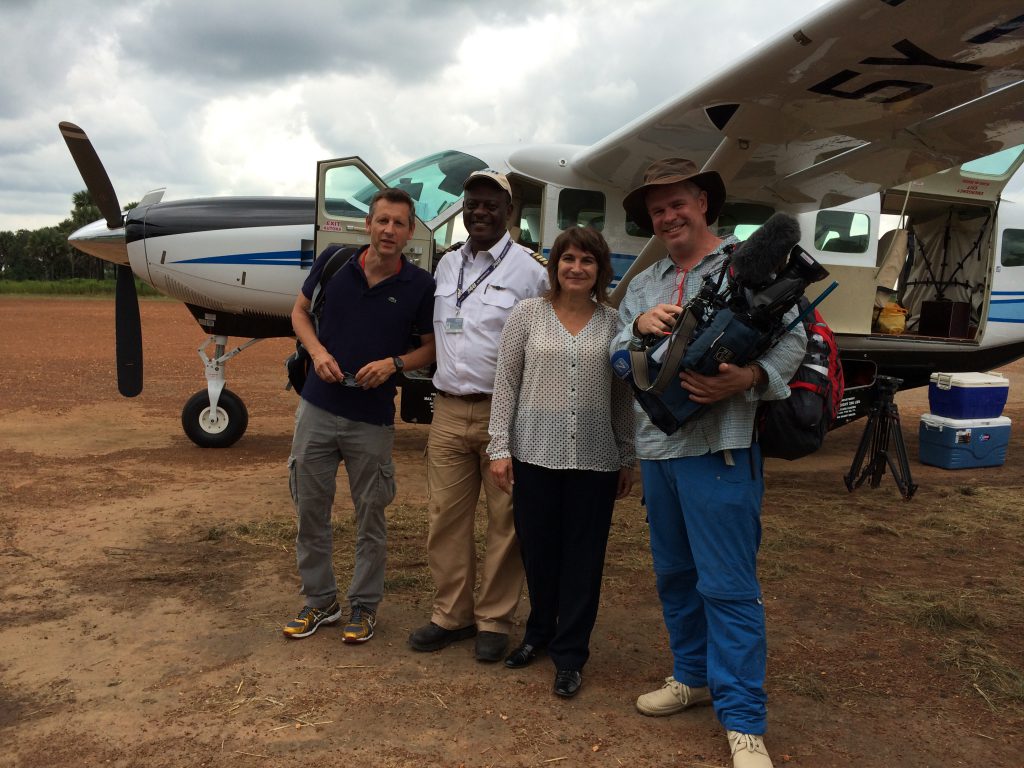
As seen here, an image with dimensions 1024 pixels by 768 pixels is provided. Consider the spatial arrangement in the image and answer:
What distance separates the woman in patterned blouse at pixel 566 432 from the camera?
300 centimetres

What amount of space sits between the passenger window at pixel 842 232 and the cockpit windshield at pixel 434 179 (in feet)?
11.6

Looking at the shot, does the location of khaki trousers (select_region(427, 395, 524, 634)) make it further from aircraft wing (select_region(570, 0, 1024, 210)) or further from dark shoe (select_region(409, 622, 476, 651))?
aircraft wing (select_region(570, 0, 1024, 210))

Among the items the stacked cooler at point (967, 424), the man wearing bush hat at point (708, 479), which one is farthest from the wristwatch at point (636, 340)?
the stacked cooler at point (967, 424)

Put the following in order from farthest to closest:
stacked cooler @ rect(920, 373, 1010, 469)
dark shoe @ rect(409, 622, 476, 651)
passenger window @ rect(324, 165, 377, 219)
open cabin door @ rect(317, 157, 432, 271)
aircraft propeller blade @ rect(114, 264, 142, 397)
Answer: stacked cooler @ rect(920, 373, 1010, 469)
aircraft propeller blade @ rect(114, 264, 142, 397)
passenger window @ rect(324, 165, 377, 219)
open cabin door @ rect(317, 157, 432, 271)
dark shoe @ rect(409, 622, 476, 651)

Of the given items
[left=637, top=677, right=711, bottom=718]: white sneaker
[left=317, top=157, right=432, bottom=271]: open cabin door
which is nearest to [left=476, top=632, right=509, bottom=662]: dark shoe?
[left=637, top=677, right=711, bottom=718]: white sneaker

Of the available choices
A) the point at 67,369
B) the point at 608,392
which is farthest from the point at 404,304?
the point at 67,369

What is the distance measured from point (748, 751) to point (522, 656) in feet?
3.48

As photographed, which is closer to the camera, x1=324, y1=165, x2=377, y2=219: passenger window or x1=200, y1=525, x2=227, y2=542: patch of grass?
x1=200, y1=525, x2=227, y2=542: patch of grass

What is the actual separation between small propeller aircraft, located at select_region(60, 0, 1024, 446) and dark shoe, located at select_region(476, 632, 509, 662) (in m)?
3.30

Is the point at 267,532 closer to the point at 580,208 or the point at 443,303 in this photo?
the point at 443,303

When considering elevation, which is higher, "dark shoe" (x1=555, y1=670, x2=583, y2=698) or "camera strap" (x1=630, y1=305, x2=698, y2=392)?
"camera strap" (x1=630, y1=305, x2=698, y2=392)

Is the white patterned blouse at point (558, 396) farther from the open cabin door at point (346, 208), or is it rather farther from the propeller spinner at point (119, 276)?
the propeller spinner at point (119, 276)

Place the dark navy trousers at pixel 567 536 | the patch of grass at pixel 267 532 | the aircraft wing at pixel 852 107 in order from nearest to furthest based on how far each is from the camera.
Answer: the dark navy trousers at pixel 567 536 < the aircraft wing at pixel 852 107 < the patch of grass at pixel 267 532

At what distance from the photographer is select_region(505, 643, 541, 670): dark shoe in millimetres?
3303
